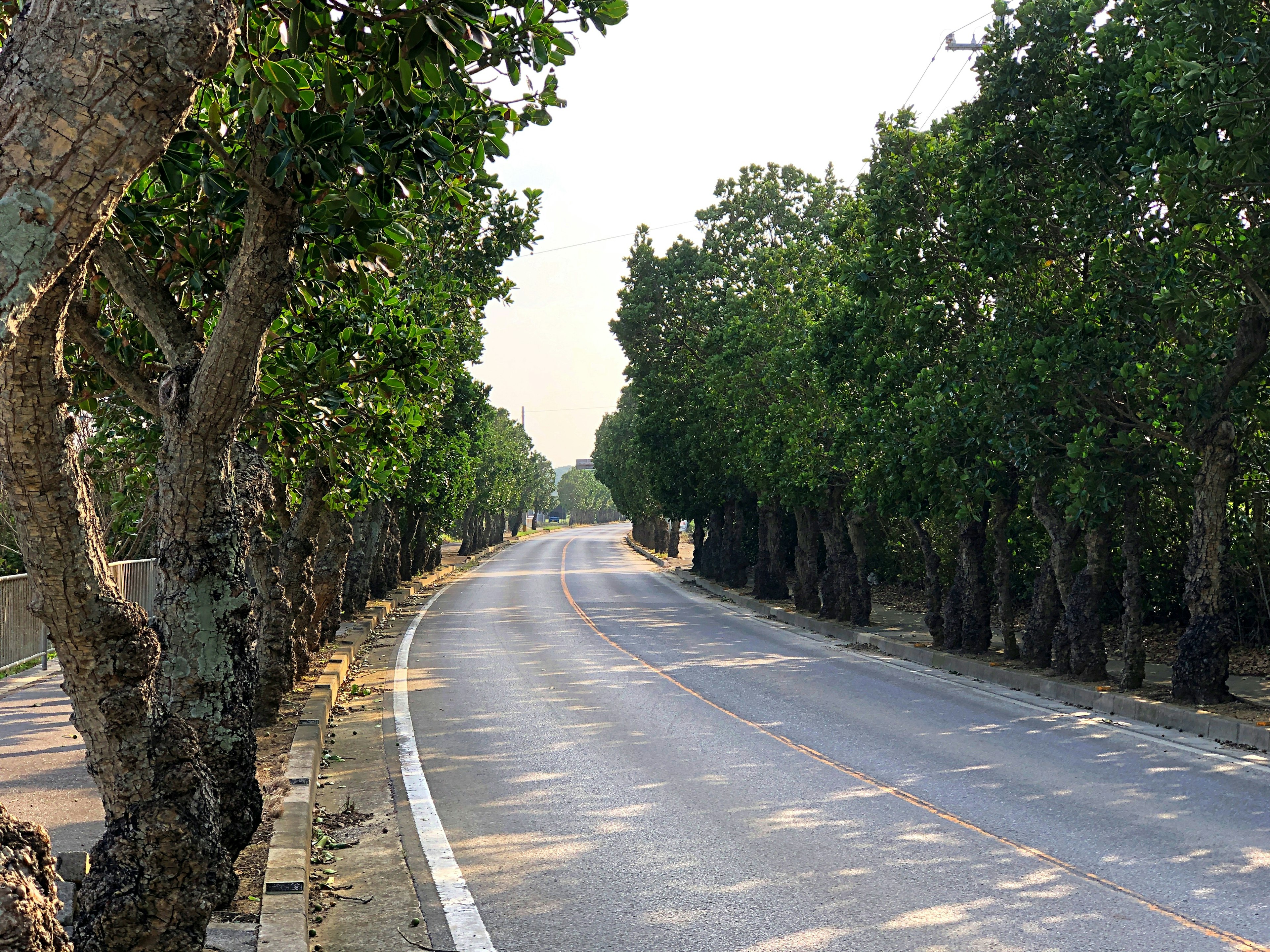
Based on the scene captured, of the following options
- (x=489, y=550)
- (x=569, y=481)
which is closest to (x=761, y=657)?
(x=489, y=550)

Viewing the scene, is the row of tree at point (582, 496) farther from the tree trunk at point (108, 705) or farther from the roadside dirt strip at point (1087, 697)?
the tree trunk at point (108, 705)

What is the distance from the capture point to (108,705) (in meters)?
5.21

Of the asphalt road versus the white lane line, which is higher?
the asphalt road

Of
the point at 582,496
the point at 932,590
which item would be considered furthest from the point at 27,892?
the point at 582,496

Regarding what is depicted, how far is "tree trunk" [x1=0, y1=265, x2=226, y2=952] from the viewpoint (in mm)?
4684

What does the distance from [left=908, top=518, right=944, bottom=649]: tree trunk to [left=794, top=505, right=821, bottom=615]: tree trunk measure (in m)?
6.90

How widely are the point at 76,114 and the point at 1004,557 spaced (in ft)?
55.6

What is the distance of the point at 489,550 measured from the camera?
77.1 meters

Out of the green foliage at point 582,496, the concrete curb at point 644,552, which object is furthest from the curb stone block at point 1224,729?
the green foliage at point 582,496

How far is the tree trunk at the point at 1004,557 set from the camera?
1762 centimetres

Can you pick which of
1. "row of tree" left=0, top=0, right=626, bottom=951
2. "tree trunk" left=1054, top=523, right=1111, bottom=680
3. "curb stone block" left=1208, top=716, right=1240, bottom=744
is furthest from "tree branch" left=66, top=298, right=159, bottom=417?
"tree trunk" left=1054, top=523, right=1111, bottom=680

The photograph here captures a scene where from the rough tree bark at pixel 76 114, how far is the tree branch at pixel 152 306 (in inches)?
127

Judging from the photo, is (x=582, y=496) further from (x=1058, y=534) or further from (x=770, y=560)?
(x=1058, y=534)

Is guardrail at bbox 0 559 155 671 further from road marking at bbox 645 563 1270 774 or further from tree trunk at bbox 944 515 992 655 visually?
tree trunk at bbox 944 515 992 655
